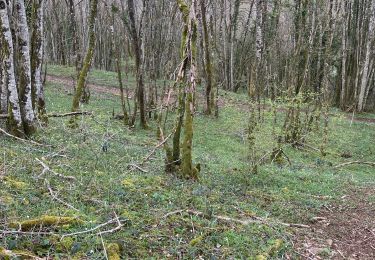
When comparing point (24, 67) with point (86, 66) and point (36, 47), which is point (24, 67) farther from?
point (86, 66)

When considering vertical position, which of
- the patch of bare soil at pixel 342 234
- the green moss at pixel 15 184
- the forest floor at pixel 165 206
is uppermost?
the green moss at pixel 15 184

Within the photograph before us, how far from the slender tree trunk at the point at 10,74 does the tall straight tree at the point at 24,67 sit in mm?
247

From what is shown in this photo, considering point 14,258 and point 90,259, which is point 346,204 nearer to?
point 90,259

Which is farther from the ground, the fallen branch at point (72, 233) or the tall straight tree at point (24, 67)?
the tall straight tree at point (24, 67)

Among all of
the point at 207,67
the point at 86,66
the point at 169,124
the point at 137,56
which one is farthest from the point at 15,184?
the point at 207,67

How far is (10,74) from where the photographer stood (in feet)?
30.9

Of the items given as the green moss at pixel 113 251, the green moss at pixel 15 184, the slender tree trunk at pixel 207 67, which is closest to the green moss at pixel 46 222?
the green moss at pixel 113 251

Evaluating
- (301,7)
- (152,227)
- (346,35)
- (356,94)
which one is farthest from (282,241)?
(346,35)

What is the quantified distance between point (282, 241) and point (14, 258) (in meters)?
4.11

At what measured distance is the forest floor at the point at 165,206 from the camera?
18.0 feet

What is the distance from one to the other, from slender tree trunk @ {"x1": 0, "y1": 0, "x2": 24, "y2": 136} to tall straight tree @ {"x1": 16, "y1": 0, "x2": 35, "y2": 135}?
25cm

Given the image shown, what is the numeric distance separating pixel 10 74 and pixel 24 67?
2.21 ft

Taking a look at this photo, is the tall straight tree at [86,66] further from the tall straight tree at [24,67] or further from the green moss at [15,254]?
the green moss at [15,254]

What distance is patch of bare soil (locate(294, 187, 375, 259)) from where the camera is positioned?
22.9 ft
